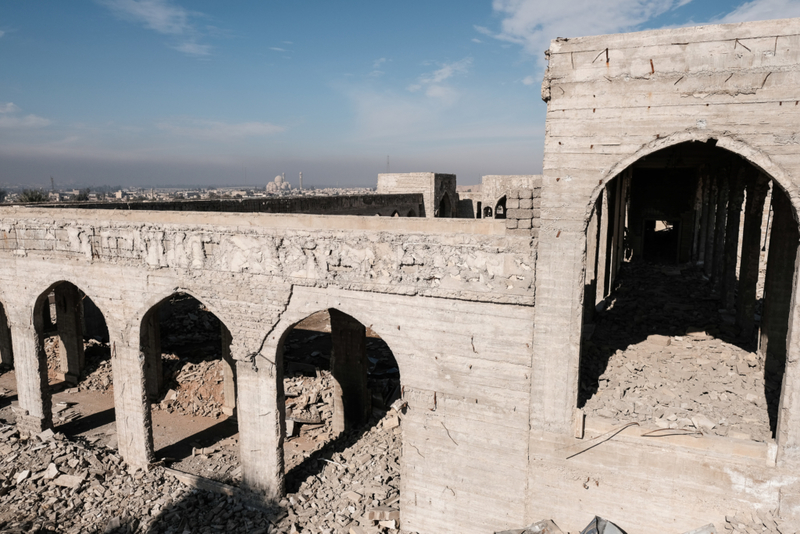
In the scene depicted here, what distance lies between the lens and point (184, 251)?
7.92m

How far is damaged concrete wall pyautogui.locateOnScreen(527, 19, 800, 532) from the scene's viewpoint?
16.9 feet

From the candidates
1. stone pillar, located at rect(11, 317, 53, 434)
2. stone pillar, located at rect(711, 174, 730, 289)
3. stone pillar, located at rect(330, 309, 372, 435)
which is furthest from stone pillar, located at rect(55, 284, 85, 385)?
stone pillar, located at rect(711, 174, 730, 289)

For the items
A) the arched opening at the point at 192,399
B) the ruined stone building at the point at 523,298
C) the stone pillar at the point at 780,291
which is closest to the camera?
the ruined stone building at the point at 523,298

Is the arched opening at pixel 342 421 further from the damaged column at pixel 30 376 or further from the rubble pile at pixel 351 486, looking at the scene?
the damaged column at pixel 30 376

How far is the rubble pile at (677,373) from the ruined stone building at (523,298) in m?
0.08

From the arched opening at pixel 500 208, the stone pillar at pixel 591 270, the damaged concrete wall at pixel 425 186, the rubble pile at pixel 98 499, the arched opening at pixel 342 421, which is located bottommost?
the rubble pile at pixel 98 499

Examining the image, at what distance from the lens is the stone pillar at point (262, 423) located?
25.5 feet

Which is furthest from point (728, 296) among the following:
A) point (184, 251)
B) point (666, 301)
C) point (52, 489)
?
point (52, 489)

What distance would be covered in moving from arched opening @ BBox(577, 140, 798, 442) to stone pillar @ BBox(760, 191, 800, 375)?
1 centimetres

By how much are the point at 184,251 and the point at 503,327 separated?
5.01 metres

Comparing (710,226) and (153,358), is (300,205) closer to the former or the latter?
(153,358)

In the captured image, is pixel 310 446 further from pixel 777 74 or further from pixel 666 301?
pixel 777 74

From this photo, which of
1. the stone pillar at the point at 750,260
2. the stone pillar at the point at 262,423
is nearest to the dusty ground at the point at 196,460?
the stone pillar at the point at 262,423

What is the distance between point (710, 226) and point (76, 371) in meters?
17.8
